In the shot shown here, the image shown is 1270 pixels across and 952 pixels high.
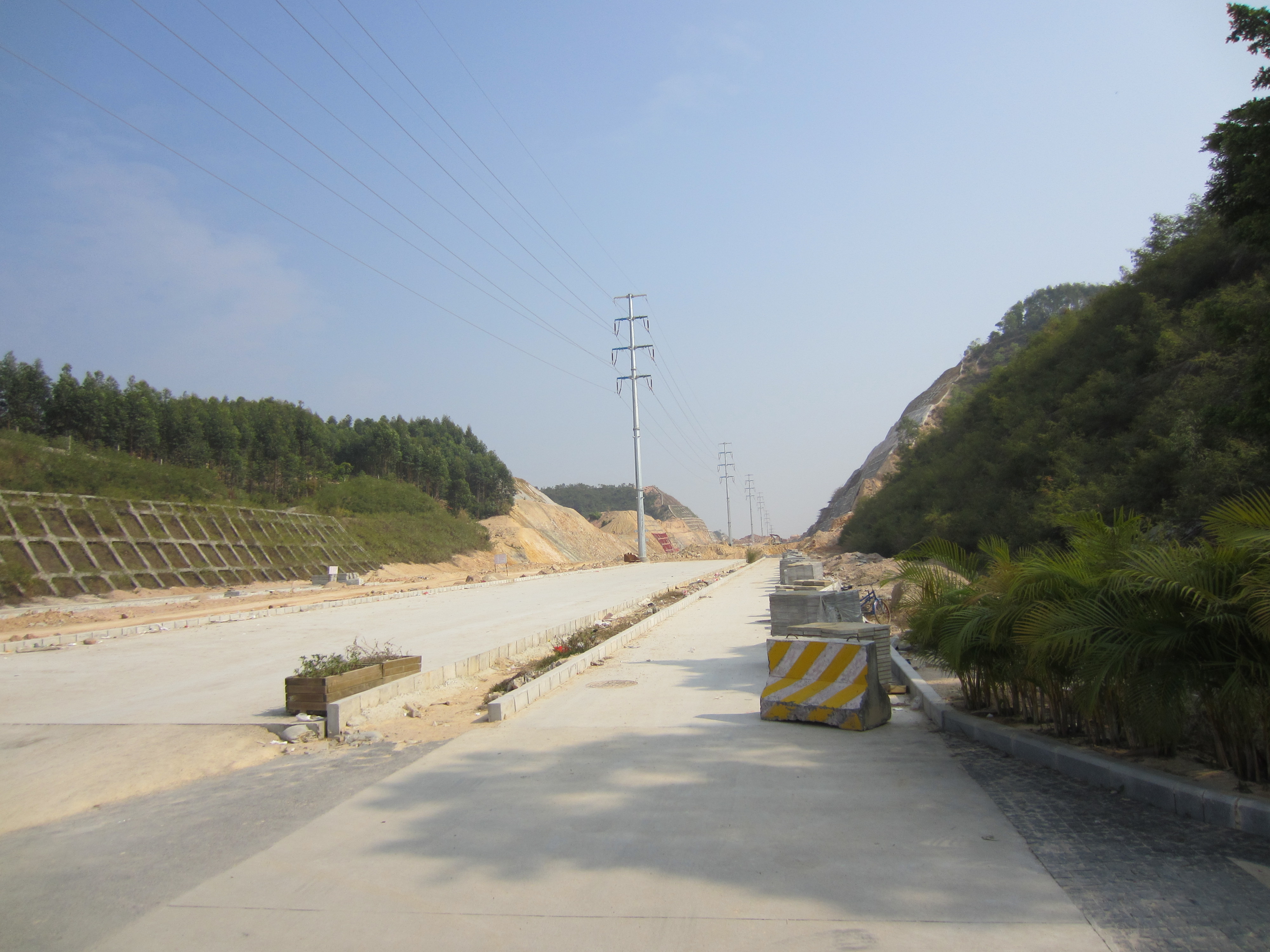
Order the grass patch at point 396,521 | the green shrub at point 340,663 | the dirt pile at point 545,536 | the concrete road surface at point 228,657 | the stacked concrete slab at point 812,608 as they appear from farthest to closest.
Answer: the dirt pile at point 545,536 < the grass patch at point 396,521 < the stacked concrete slab at point 812,608 < the concrete road surface at point 228,657 < the green shrub at point 340,663

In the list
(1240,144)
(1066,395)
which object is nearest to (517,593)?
(1066,395)

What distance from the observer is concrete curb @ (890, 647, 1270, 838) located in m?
4.77

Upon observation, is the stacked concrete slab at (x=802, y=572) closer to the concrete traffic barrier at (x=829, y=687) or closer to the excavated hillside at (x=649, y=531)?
the concrete traffic barrier at (x=829, y=687)

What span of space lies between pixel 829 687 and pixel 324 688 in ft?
18.8

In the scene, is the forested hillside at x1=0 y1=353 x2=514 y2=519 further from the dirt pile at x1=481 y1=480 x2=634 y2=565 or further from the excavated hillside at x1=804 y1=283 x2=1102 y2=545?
the excavated hillside at x1=804 y1=283 x2=1102 y2=545

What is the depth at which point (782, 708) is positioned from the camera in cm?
853

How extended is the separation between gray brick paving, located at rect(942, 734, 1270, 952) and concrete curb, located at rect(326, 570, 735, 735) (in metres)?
5.88

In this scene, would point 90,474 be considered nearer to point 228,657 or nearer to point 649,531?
point 228,657

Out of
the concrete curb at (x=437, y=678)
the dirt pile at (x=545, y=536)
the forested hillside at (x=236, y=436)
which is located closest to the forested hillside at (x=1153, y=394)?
the concrete curb at (x=437, y=678)

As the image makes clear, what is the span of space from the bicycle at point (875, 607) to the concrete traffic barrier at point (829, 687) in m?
9.82

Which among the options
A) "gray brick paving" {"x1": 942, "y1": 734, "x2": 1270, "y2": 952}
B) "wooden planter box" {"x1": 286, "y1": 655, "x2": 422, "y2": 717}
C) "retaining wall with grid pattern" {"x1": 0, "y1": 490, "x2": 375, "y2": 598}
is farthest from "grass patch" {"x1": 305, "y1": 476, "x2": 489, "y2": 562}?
"gray brick paving" {"x1": 942, "y1": 734, "x2": 1270, "y2": 952}

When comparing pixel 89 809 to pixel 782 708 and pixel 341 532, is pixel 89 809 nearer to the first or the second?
pixel 782 708

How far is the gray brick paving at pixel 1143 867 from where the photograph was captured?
3.61 metres

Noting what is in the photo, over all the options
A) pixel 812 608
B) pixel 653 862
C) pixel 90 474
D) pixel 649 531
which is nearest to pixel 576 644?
pixel 812 608
